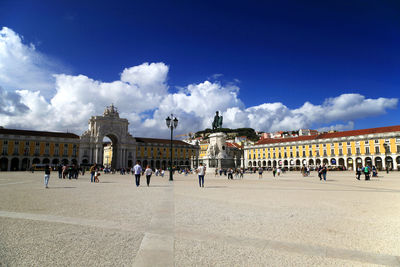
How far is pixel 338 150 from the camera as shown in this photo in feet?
222

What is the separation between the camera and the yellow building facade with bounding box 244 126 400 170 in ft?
194

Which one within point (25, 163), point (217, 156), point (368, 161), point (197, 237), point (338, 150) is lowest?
point (197, 237)

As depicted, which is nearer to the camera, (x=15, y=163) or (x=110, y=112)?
(x=15, y=163)

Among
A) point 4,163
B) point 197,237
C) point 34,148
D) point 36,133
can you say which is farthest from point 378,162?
point 4,163

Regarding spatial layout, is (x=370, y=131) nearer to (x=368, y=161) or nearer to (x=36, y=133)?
(x=368, y=161)

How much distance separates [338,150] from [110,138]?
2660 inches

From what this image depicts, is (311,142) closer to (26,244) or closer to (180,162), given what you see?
(180,162)

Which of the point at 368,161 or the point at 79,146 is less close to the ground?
the point at 79,146

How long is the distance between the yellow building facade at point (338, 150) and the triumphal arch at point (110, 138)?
43179mm

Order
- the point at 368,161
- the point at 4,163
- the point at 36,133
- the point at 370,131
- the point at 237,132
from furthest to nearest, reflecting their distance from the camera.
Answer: the point at 237,132 < the point at 36,133 < the point at 370,131 < the point at 4,163 < the point at 368,161

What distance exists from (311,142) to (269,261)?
76.3 metres

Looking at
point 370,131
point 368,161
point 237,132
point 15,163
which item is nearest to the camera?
point 368,161

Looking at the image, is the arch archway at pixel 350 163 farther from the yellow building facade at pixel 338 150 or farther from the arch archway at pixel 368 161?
the arch archway at pixel 368 161

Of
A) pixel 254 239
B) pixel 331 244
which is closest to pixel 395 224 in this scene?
pixel 331 244
